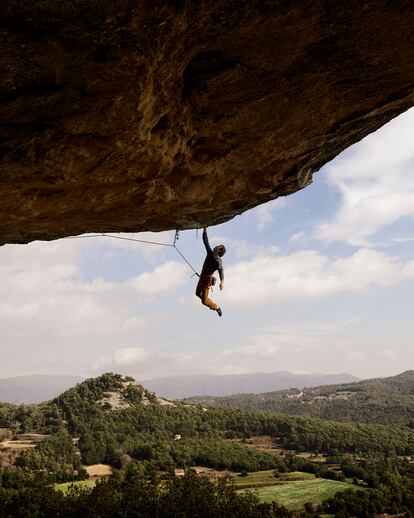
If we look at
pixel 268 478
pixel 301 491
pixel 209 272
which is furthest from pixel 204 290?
pixel 268 478

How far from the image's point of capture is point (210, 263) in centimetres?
1267

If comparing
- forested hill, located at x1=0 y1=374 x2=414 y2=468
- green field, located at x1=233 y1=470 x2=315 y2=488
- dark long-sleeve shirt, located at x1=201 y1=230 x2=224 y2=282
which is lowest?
green field, located at x1=233 y1=470 x2=315 y2=488

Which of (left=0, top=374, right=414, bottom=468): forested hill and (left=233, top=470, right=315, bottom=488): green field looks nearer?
(left=233, top=470, right=315, bottom=488): green field

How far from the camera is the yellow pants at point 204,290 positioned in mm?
12905

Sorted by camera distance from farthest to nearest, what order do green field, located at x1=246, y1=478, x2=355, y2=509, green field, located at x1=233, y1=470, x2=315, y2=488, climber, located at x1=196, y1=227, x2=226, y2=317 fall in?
1. green field, located at x1=233, y1=470, x2=315, y2=488
2. green field, located at x1=246, y1=478, x2=355, y2=509
3. climber, located at x1=196, y1=227, x2=226, y2=317

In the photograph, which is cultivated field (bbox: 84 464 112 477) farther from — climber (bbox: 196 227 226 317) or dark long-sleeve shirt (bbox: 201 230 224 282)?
dark long-sleeve shirt (bbox: 201 230 224 282)

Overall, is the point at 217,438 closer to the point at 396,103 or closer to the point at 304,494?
the point at 304,494

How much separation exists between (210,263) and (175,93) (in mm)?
7127

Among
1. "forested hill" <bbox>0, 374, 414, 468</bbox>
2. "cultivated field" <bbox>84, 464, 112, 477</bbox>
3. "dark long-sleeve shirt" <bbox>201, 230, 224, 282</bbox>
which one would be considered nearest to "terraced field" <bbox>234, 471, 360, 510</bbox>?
"forested hill" <bbox>0, 374, 414, 468</bbox>

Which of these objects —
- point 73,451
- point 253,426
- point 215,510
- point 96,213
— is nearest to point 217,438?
point 253,426

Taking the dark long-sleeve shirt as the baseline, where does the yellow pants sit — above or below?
below

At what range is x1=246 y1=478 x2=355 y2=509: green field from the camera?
70812mm

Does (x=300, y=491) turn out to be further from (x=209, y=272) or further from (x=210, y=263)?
(x=210, y=263)

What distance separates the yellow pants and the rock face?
397cm
